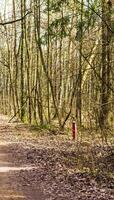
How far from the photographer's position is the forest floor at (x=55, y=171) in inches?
457

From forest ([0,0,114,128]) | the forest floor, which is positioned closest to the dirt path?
the forest floor

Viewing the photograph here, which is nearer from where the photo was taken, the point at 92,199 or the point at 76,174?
the point at 92,199

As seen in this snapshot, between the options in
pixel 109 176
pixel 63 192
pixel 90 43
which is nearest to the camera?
pixel 63 192

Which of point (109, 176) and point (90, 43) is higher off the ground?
point (90, 43)

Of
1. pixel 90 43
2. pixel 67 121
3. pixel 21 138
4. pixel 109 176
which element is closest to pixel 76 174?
pixel 109 176

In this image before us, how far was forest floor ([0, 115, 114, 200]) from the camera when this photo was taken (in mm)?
11609

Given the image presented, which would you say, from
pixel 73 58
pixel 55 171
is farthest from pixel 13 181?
pixel 73 58

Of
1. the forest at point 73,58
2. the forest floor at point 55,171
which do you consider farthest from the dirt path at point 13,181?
the forest at point 73,58

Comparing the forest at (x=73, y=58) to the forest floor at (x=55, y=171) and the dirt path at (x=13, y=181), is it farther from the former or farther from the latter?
the dirt path at (x=13, y=181)

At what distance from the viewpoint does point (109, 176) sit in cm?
1299

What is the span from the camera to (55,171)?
47.3 feet

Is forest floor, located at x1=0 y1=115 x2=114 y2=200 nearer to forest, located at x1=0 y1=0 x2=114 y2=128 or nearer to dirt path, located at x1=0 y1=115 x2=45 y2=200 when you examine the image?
dirt path, located at x1=0 y1=115 x2=45 y2=200

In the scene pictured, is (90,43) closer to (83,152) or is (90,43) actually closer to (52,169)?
(83,152)

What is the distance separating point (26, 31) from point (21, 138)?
14.7m
